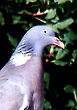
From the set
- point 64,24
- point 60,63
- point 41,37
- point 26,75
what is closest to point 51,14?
point 64,24

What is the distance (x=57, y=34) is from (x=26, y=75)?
2.89ft

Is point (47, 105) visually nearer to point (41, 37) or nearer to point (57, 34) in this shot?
point (57, 34)

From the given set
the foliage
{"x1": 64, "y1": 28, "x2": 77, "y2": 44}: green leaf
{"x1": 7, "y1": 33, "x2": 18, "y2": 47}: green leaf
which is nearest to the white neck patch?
the foliage

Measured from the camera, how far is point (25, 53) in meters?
3.41

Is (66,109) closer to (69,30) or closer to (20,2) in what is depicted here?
(69,30)

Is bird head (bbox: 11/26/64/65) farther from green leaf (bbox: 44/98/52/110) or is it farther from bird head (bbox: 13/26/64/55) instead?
green leaf (bbox: 44/98/52/110)

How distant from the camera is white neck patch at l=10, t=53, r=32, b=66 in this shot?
337 centimetres

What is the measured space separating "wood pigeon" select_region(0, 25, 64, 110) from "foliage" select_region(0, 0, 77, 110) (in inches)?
24.8

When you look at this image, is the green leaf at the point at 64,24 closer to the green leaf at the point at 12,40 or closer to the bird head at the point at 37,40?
the green leaf at the point at 12,40

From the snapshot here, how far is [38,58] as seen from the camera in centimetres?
341

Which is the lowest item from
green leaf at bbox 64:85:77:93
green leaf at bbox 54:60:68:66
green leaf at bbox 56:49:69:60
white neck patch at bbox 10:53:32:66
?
green leaf at bbox 64:85:77:93

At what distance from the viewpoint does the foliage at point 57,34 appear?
404 cm

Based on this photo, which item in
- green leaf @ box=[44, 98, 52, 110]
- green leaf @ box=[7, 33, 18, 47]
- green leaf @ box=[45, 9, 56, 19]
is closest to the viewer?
green leaf @ box=[45, 9, 56, 19]

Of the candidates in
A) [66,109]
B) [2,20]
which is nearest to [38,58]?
[2,20]
